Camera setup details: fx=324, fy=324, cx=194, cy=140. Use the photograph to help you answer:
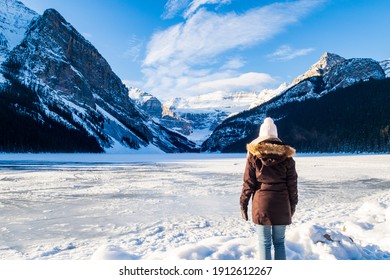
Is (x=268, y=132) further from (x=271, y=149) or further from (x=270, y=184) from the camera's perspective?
(x=270, y=184)

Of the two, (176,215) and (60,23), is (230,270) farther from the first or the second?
(60,23)

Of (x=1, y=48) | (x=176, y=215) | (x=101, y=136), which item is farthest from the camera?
(x=1, y=48)

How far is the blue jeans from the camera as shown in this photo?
5.18m

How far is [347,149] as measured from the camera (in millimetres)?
105000

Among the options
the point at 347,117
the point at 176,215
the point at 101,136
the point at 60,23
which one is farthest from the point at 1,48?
the point at 176,215

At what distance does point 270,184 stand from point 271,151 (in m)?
0.54

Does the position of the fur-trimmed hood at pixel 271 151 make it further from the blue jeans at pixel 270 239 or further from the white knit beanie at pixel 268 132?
the blue jeans at pixel 270 239

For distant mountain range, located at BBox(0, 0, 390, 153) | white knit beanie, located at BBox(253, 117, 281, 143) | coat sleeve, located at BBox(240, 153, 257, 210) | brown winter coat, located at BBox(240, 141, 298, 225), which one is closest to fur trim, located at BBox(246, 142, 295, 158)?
brown winter coat, located at BBox(240, 141, 298, 225)

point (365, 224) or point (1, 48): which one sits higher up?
point (1, 48)

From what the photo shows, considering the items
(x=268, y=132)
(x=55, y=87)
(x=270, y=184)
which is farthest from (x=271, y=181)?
(x=55, y=87)

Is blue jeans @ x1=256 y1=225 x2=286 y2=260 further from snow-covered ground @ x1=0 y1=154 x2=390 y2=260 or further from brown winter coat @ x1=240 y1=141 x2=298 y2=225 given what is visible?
snow-covered ground @ x1=0 y1=154 x2=390 y2=260

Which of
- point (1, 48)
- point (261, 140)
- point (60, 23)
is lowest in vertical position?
point (261, 140)

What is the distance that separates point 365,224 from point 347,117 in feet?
438

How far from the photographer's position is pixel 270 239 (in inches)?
206
